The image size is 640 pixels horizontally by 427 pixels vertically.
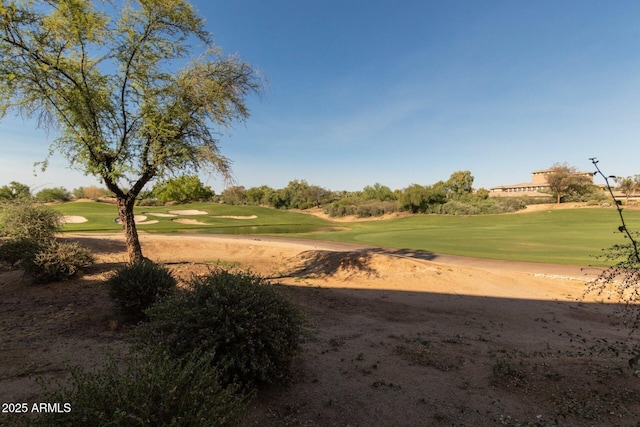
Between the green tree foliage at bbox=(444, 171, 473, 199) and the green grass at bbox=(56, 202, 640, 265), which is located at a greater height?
the green tree foliage at bbox=(444, 171, 473, 199)

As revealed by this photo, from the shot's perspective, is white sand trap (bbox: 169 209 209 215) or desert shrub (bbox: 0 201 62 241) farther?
white sand trap (bbox: 169 209 209 215)

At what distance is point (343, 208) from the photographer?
53.0 metres

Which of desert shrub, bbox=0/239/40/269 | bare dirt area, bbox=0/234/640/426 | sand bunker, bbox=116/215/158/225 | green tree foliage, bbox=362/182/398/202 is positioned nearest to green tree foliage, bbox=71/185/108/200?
sand bunker, bbox=116/215/158/225

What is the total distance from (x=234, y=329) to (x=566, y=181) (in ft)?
204

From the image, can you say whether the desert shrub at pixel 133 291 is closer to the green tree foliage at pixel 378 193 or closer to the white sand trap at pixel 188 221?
the white sand trap at pixel 188 221

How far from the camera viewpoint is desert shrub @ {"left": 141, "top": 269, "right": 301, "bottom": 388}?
3742mm

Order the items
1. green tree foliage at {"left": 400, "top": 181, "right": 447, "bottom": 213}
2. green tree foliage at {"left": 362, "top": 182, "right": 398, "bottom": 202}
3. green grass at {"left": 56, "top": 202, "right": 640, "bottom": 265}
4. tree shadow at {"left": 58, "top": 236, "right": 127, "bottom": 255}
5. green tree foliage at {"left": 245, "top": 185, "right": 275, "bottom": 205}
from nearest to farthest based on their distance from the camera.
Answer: tree shadow at {"left": 58, "top": 236, "right": 127, "bottom": 255} → green grass at {"left": 56, "top": 202, "right": 640, "bottom": 265} → green tree foliage at {"left": 400, "top": 181, "right": 447, "bottom": 213} → green tree foliage at {"left": 362, "top": 182, "right": 398, "bottom": 202} → green tree foliage at {"left": 245, "top": 185, "right": 275, "bottom": 205}

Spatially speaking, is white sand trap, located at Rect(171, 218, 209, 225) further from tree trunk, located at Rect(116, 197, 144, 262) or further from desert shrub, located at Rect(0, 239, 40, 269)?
tree trunk, located at Rect(116, 197, 144, 262)

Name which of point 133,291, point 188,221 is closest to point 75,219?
point 188,221

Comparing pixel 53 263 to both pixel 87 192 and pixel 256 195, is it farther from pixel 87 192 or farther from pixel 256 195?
pixel 87 192

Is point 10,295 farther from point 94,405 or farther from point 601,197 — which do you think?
point 601,197

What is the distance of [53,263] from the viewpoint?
28.4 ft

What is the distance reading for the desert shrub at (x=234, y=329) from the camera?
3.74 m

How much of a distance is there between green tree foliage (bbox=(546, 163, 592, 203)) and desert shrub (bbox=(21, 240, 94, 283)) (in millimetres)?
62793
